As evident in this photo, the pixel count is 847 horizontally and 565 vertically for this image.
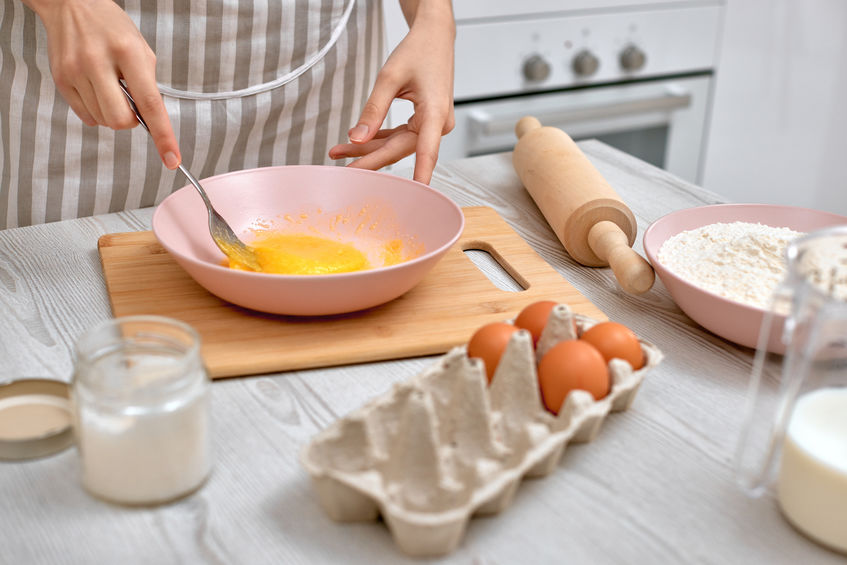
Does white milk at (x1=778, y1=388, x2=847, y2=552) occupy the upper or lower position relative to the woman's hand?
lower

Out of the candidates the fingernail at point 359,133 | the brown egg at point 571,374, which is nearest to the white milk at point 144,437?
the brown egg at point 571,374

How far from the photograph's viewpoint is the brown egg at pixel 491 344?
727 mm

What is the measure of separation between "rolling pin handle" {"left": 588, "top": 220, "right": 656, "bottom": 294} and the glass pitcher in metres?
0.28

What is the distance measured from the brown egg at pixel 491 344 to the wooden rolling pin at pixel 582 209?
0.81ft

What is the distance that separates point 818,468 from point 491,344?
0.89ft

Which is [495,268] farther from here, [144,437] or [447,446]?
[144,437]

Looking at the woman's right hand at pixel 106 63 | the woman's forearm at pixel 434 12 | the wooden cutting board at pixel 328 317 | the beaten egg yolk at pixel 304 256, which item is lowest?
the wooden cutting board at pixel 328 317

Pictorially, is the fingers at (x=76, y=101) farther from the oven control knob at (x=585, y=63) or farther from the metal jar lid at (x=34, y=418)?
the oven control knob at (x=585, y=63)

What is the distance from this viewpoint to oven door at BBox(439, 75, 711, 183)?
212 cm

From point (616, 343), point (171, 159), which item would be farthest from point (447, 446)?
point (171, 159)

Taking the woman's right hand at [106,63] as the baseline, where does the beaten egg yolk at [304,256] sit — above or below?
below

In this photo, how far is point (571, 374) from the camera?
68cm

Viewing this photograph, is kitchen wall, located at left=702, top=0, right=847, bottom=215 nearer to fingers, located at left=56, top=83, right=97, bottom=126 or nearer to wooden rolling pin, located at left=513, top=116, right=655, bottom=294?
wooden rolling pin, located at left=513, top=116, right=655, bottom=294

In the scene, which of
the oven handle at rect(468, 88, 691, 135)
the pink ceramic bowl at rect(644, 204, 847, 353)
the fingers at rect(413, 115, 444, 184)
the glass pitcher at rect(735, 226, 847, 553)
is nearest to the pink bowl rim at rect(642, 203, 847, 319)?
the pink ceramic bowl at rect(644, 204, 847, 353)
